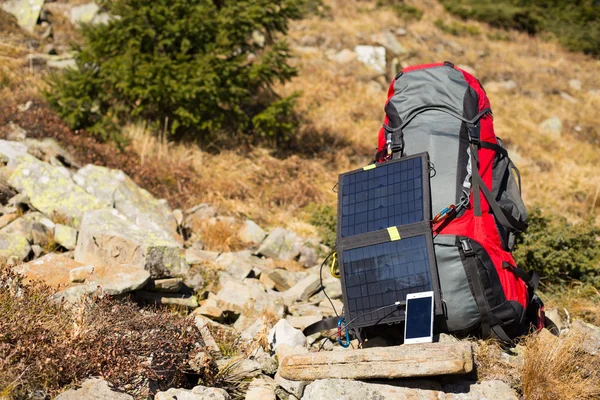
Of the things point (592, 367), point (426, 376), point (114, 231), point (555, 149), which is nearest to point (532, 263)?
point (592, 367)

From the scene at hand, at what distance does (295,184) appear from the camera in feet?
29.6

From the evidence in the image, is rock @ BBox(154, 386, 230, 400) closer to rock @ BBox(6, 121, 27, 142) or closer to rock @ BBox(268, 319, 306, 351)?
rock @ BBox(268, 319, 306, 351)

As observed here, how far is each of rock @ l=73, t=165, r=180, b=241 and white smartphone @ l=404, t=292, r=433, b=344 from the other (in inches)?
140

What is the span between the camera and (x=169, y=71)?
28.5ft

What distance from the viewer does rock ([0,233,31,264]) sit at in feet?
17.0

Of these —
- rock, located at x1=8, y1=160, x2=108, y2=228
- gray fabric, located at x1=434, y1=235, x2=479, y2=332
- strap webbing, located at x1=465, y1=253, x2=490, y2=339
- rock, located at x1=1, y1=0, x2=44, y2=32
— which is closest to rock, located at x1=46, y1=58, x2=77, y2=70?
rock, located at x1=1, y1=0, x2=44, y2=32

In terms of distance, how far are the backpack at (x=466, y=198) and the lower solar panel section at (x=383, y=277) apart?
0.15m

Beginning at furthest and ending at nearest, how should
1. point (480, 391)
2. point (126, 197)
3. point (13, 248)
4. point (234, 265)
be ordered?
1. point (126, 197)
2. point (234, 265)
3. point (13, 248)
4. point (480, 391)

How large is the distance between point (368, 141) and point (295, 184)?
9.60ft

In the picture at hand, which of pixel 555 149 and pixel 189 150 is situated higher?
pixel 189 150

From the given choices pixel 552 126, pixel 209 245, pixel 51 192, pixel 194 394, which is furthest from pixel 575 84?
pixel 194 394

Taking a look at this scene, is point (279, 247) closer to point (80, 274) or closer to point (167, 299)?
point (167, 299)

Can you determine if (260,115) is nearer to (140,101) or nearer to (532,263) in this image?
(140,101)

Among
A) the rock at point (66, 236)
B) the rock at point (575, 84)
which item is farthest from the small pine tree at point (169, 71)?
the rock at point (575, 84)
